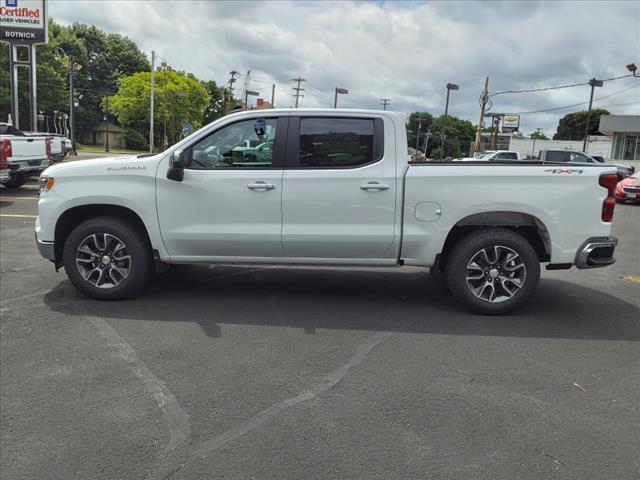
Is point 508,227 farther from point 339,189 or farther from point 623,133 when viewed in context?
point 623,133

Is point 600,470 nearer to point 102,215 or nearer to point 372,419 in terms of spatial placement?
point 372,419

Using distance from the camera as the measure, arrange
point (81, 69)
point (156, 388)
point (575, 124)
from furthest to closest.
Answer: point (575, 124) < point (81, 69) < point (156, 388)

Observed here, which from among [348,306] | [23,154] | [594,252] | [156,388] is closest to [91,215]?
[156,388]

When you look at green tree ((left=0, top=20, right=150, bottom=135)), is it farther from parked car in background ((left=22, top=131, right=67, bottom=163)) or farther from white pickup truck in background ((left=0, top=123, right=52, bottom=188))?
white pickup truck in background ((left=0, top=123, right=52, bottom=188))

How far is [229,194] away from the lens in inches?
210

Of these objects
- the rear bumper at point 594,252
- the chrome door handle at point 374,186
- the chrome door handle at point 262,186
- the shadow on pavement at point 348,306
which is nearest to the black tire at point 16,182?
the shadow on pavement at point 348,306

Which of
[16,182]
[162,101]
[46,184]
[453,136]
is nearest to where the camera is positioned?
[46,184]

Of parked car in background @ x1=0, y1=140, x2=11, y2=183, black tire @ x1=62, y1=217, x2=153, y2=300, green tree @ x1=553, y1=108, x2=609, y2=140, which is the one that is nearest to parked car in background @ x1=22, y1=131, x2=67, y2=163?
parked car in background @ x1=0, y1=140, x2=11, y2=183

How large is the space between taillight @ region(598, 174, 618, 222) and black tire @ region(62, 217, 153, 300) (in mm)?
4527

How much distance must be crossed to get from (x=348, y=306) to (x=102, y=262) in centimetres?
259

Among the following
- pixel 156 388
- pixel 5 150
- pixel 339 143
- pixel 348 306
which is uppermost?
pixel 339 143

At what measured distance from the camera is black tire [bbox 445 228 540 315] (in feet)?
17.0


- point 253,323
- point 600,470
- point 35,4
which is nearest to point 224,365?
point 253,323

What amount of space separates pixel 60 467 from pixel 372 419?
1.75m
